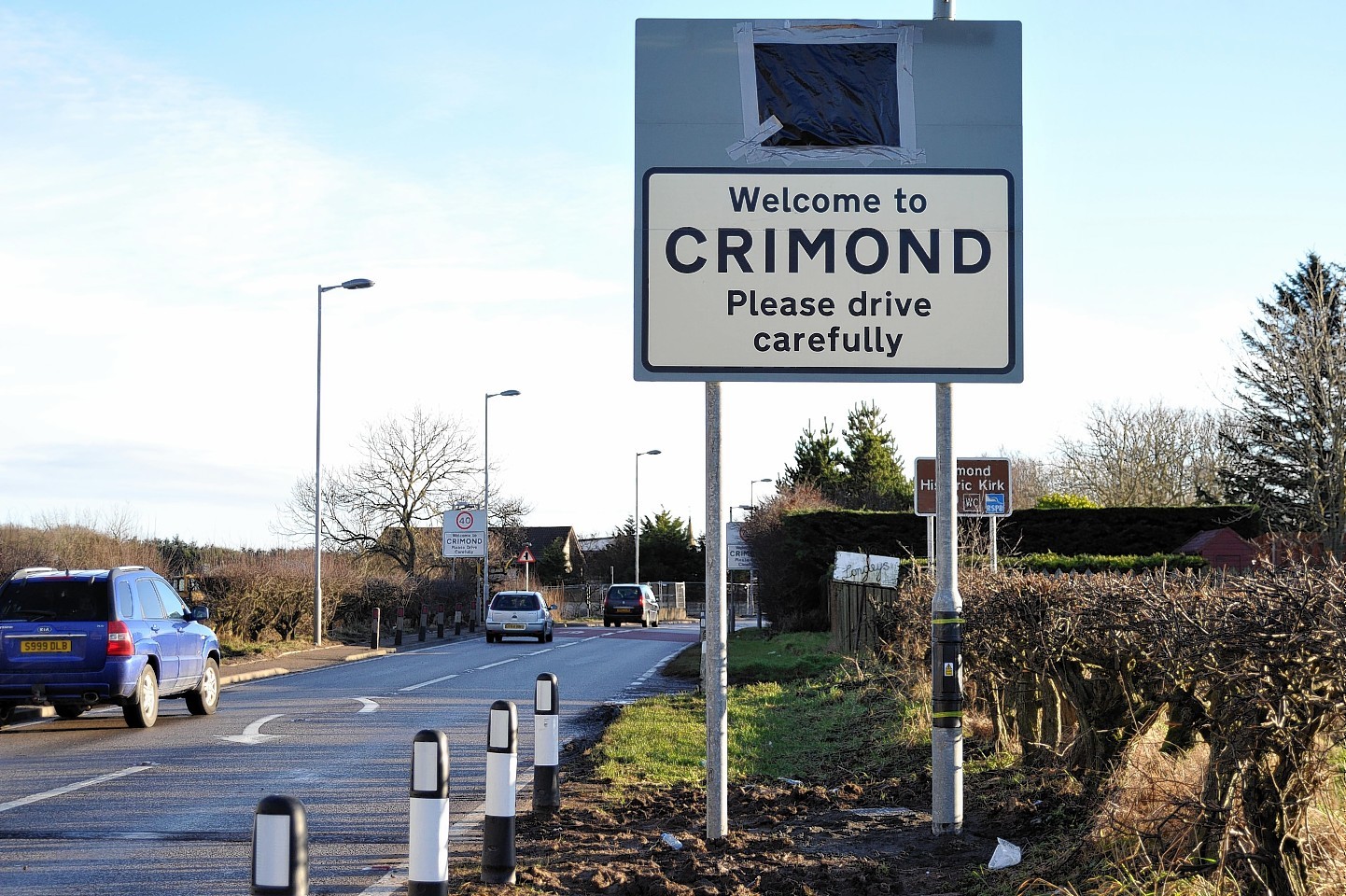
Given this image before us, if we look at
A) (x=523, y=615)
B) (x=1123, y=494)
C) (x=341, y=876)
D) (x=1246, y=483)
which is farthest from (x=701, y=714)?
(x=1123, y=494)

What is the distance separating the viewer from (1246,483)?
145 ft

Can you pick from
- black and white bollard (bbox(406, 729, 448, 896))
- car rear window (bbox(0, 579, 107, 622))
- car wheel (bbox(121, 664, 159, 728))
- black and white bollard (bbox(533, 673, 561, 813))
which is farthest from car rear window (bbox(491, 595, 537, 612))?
black and white bollard (bbox(406, 729, 448, 896))

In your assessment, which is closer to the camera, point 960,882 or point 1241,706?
point 1241,706

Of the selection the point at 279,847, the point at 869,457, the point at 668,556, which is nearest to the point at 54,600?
the point at 279,847

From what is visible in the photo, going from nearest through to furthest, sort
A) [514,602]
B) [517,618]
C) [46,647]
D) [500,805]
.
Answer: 1. [500,805]
2. [46,647]
3. [517,618]
4. [514,602]

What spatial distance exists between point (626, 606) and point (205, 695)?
1496 inches

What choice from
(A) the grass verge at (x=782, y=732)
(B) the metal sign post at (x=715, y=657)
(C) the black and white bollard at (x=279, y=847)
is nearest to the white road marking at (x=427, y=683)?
(A) the grass verge at (x=782, y=732)

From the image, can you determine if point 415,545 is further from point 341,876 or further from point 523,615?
point 341,876

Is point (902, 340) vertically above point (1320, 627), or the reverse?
point (902, 340)

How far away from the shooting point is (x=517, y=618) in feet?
121

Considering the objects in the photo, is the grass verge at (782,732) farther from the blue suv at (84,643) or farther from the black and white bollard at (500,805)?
the blue suv at (84,643)

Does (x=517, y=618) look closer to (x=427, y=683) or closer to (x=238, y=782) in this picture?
(x=427, y=683)

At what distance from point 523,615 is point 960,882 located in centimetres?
3146

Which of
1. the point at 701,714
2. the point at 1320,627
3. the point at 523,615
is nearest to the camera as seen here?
the point at 1320,627
